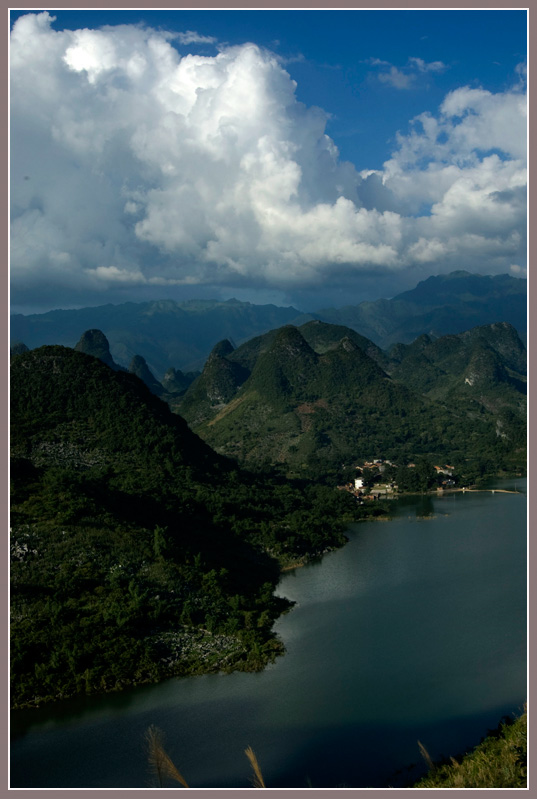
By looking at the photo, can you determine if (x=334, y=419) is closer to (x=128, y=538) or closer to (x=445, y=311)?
(x=128, y=538)

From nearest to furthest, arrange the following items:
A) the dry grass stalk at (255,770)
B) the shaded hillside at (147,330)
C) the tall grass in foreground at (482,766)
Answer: the dry grass stalk at (255,770)
the tall grass in foreground at (482,766)
the shaded hillside at (147,330)

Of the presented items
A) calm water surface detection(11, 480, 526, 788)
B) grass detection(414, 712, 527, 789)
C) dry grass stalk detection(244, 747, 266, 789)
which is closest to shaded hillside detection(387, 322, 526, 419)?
calm water surface detection(11, 480, 526, 788)

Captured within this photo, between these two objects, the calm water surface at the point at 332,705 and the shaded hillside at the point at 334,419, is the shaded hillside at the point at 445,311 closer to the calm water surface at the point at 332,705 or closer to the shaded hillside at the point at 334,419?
the shaded hillside at the point at 334,419

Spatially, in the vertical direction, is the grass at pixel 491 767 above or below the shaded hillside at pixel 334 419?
below

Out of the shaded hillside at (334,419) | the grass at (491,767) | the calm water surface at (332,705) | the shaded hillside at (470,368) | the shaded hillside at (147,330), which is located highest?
the shaded hillside at (147,330)

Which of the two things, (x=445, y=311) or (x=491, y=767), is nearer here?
(x=491, y=767)

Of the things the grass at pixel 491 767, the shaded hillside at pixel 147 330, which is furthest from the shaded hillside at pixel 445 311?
the grass at pixel 491 767

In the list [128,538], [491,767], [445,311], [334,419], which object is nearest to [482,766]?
[491,767]
